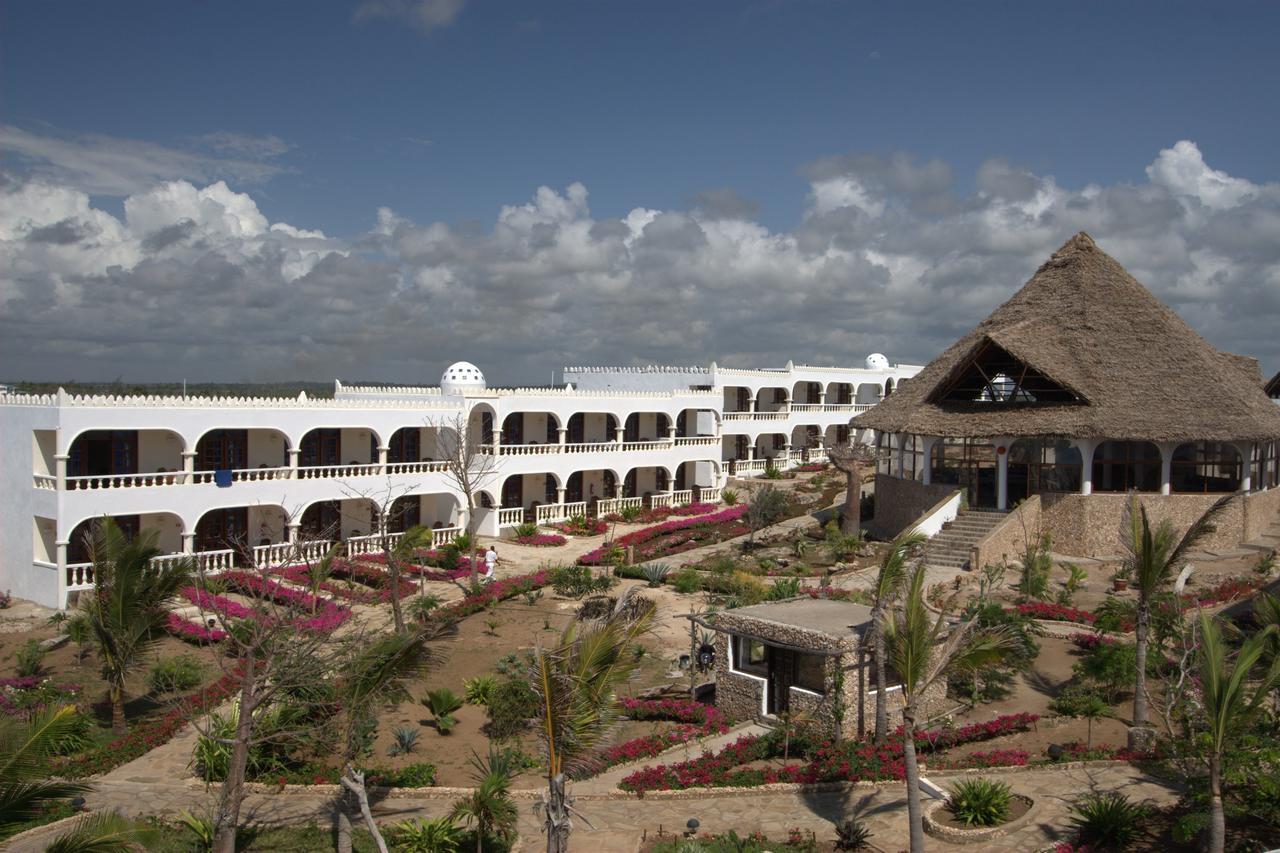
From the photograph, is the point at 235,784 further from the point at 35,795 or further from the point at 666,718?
the point at 666,718

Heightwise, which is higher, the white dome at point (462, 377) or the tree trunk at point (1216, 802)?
the white dome at point (462, 377)

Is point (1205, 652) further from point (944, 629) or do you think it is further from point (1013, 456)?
point (1013, 456)

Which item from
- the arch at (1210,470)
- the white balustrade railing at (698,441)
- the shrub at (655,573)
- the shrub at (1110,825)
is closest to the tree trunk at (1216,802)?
the shrub at (1110,825)

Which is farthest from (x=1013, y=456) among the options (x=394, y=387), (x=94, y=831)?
(x=94, y=831)

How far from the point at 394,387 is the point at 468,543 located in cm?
1010

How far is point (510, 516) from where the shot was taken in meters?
34.8

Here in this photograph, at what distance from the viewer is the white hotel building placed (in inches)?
983

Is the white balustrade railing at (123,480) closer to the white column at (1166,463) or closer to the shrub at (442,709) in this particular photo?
the shrub at (442,709)

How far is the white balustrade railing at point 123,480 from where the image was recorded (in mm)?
24828

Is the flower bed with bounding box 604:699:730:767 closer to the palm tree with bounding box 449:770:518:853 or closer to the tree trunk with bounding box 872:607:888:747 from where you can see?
the palm tree with bounding box 449:770:518:853

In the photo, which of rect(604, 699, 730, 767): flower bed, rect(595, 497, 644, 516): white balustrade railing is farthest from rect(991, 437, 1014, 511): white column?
rect(604, 699, 730, 767): flower bed

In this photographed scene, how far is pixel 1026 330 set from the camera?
31656 millimetres

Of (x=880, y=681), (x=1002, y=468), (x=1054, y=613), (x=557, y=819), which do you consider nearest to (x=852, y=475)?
(x=1002, y=468)

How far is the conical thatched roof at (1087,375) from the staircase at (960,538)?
8.02ft
